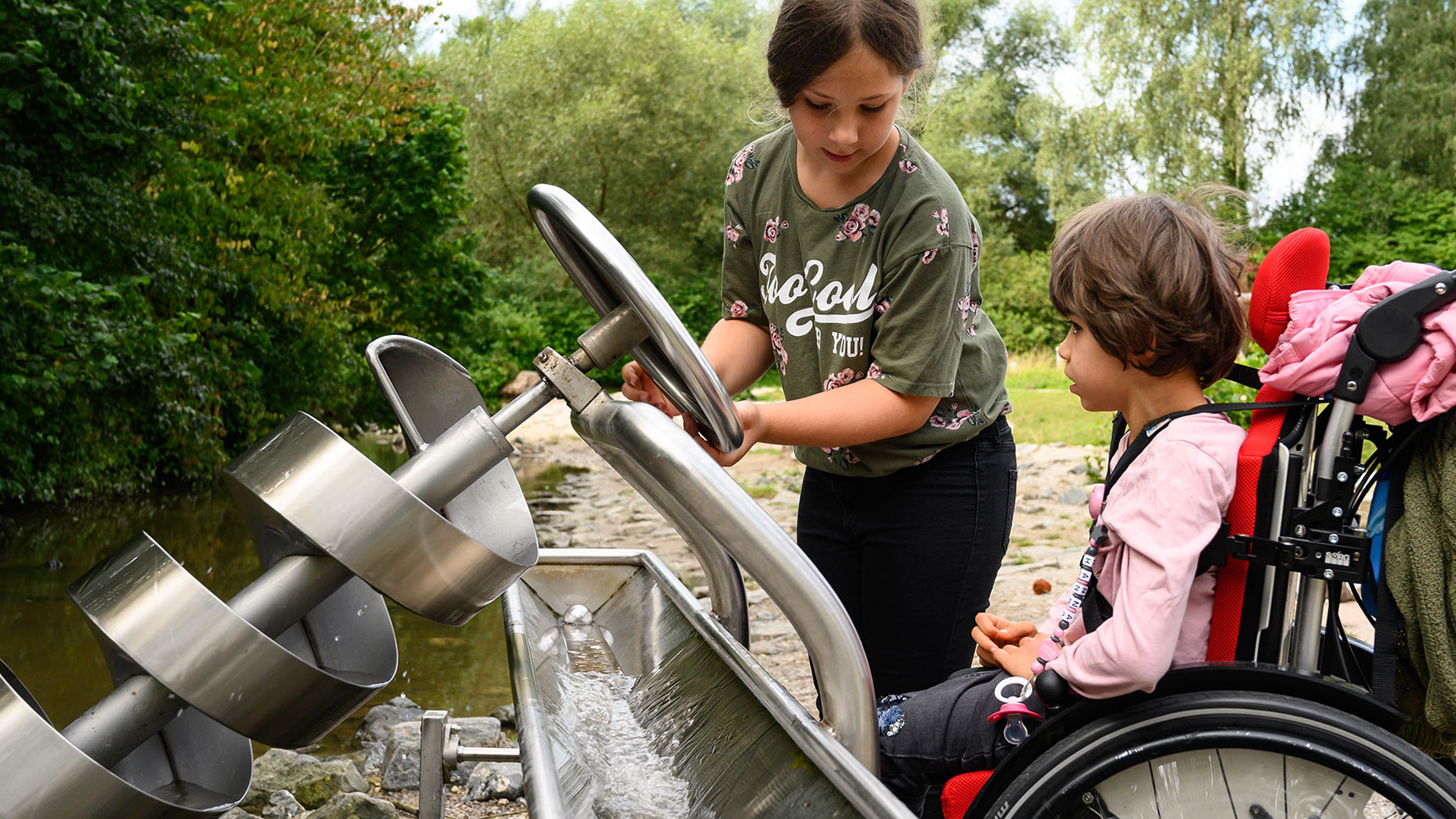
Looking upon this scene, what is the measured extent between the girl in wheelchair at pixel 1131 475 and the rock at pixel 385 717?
2.47 m

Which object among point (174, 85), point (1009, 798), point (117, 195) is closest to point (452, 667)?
point (1009, 798)

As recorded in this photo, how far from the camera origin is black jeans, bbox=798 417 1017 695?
1883 millimetres

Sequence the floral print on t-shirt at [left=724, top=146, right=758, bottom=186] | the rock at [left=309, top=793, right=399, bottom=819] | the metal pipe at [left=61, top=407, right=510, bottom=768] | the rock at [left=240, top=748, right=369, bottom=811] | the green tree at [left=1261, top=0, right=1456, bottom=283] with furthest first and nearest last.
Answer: the green tree at [left=1261, top=0, right=1456, bottom=283], the rock at [left=240, top=748, right=369, bottom=811], the rock at [left=309, top=793, right=399, bottom=819], the floral print on t-shirt at [left=724, top=146, right=758, bottom=186], the metal pipe at [left=61, top=407, right=510, bottom=768]

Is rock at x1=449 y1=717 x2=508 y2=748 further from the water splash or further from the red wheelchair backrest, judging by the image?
the red wheelchair backrest

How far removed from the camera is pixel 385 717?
3.79m

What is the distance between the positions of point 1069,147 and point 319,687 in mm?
22917

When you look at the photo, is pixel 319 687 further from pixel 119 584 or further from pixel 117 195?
pixel 117 195

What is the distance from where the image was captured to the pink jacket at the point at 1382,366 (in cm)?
128

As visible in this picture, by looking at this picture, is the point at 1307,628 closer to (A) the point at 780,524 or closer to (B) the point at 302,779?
(B) the point at 302,779

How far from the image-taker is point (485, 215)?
24.0 metres

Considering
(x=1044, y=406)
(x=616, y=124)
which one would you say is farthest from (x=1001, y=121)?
(x=1044, y=406)

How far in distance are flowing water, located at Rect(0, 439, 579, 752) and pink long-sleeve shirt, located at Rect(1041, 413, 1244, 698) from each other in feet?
7.73

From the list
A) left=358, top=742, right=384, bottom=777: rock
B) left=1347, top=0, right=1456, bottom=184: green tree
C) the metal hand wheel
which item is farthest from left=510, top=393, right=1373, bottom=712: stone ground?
left=1347, top=0, right=1456, bottom=184: green tree

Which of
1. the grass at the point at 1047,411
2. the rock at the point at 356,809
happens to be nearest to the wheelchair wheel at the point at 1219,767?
the rock at the point at 356,809
